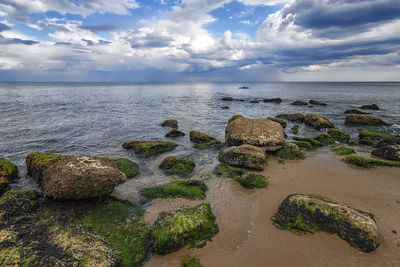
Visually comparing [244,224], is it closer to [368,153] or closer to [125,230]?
[125,230]

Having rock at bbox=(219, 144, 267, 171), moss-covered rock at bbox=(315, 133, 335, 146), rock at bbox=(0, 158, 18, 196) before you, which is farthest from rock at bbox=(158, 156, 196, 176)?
moss-covered rock at bbox=(315, 133, 335, 146)

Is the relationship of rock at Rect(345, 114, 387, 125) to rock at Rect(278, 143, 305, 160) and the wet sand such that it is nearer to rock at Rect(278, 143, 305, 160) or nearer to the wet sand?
rock at Rect(278, 143, 305, 160)

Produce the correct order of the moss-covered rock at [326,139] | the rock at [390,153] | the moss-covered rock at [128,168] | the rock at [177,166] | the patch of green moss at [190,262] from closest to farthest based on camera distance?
1. the patch of green moss at [190,262]
2. the moss-covered rock at [128,168]
3. the rock at [177,166]
4. the rock at [390,153]
5. the moss-covered rock at [326,139]

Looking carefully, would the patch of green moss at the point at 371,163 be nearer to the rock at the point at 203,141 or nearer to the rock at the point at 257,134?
the rock at the point at 257,134

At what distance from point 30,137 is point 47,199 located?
43.7 ft

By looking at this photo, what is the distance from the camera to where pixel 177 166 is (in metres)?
10.2

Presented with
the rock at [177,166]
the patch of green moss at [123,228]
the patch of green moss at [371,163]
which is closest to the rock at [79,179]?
the patch of green moss at [123,228]

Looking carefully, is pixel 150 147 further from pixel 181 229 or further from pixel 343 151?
pixel 343 151

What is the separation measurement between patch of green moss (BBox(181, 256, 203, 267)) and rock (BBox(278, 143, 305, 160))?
334 inches

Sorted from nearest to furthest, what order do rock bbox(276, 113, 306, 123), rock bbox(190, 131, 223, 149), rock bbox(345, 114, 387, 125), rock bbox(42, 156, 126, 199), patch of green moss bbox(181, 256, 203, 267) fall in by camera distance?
patch of green moss bbox(181, 256, 203, 267), rock bbox(42, 156, 126, 199), rock bbox(190, 131, 223, 149), rock bbox(345, 114, 387, 125), rock bbox(276, 113, 306, 123)

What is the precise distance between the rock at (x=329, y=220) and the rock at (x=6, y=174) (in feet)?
34.9

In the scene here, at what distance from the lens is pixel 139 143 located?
13.4m

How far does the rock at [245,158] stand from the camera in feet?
32.5

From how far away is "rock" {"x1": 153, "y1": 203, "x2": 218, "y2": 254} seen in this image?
16.4 ft
